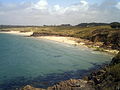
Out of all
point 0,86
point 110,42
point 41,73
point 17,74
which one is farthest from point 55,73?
point 110,42

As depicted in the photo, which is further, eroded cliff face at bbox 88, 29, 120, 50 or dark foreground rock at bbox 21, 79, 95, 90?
eroded cliff face at bbox 88, 29, 120, 50

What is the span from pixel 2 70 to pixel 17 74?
5.05 m

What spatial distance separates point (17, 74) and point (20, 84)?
7225mm

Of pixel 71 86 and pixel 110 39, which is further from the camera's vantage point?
pixel 110 39

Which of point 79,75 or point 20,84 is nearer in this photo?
point 20,84

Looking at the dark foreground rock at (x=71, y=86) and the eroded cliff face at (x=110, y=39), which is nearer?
the dark foreground rock at (x=71, y=86)

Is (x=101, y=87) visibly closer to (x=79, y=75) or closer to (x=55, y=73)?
(x=79, y=75)

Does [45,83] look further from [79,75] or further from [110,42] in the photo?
[110,42]

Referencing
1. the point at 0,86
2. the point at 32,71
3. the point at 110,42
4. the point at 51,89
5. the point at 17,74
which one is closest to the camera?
the point at 51,89

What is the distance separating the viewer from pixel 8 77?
1431 inches

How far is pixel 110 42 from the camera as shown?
81000mm

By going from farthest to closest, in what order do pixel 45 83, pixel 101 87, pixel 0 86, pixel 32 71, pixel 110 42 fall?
pixel 110 42, pixel 32 71, pixel 45 83, pixel 0 86, pixel 101 87

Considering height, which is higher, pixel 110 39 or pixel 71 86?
pixel 110 39

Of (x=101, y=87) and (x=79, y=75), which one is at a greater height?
(x=101, y=87)
